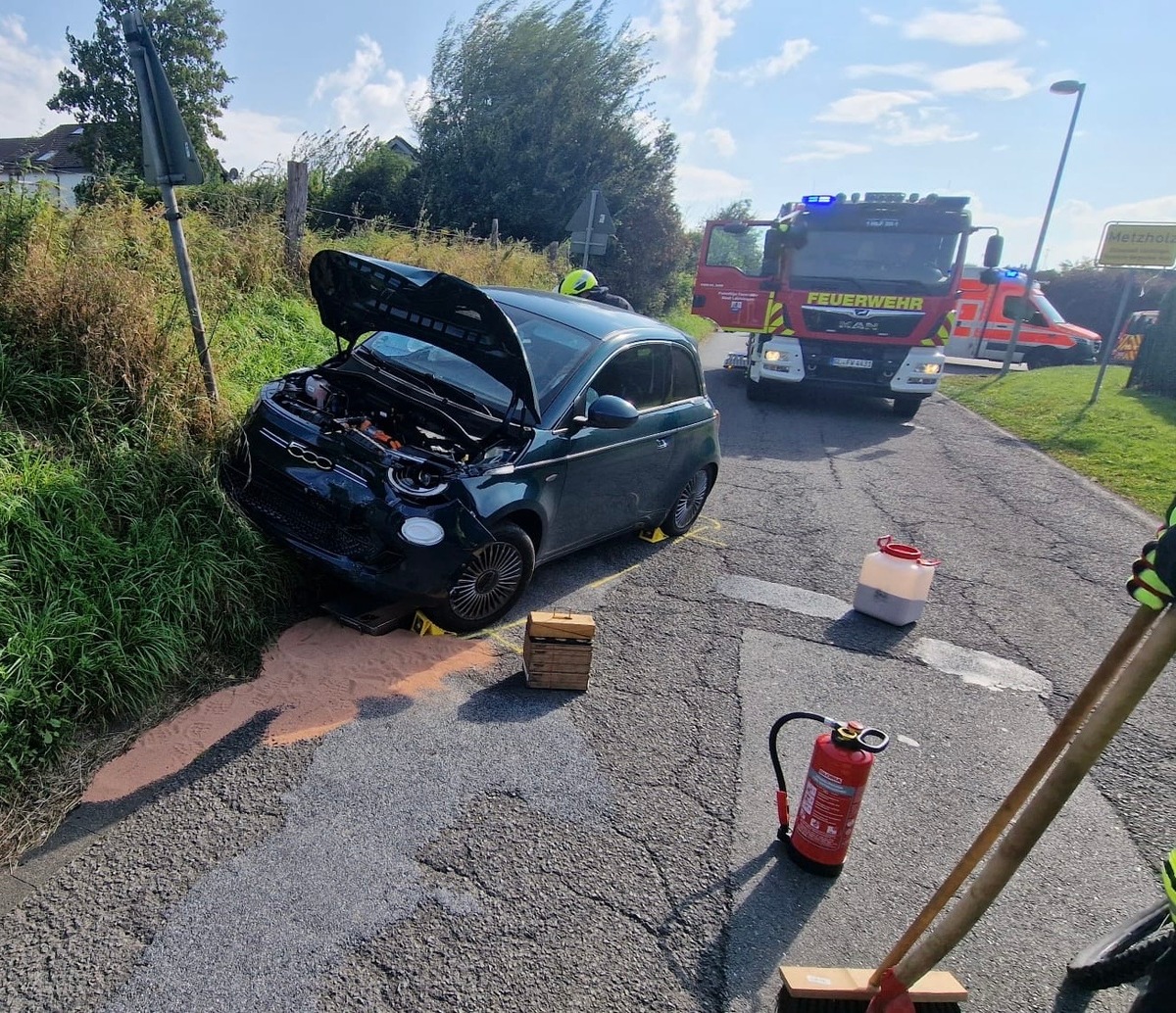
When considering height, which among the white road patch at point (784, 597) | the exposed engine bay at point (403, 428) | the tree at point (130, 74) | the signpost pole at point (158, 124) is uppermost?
the tree at point (130, 74)

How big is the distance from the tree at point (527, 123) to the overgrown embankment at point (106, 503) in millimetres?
15156

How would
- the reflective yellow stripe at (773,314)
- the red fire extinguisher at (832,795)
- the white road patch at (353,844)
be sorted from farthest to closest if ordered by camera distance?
the reflective yellow stripe at (773,314), the red fire extinguisher at (832,795), the white road patch at (353,844)

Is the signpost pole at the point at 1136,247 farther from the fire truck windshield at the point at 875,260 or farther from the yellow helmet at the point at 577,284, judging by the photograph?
the yellow helmet at the point at 577,284

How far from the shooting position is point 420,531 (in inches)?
145

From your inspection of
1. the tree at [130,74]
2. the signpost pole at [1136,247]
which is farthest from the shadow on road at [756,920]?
the tree at [130,74]

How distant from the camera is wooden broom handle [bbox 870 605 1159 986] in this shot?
167cm

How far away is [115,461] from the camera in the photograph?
4.02 metres

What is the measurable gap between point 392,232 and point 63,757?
10563 millimetres

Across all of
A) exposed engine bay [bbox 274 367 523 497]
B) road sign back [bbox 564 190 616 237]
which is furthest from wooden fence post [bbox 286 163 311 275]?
road sign back [bbox 564 190 616 237]

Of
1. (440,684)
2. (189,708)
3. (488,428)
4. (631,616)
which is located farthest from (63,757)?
(631,616)

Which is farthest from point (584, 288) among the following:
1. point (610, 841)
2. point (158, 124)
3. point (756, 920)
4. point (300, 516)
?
point (756, 920)

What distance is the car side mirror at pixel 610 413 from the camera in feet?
14.1

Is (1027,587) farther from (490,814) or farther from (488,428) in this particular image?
(490,814)

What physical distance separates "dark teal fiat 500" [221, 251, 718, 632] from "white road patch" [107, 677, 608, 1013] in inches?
30.8
